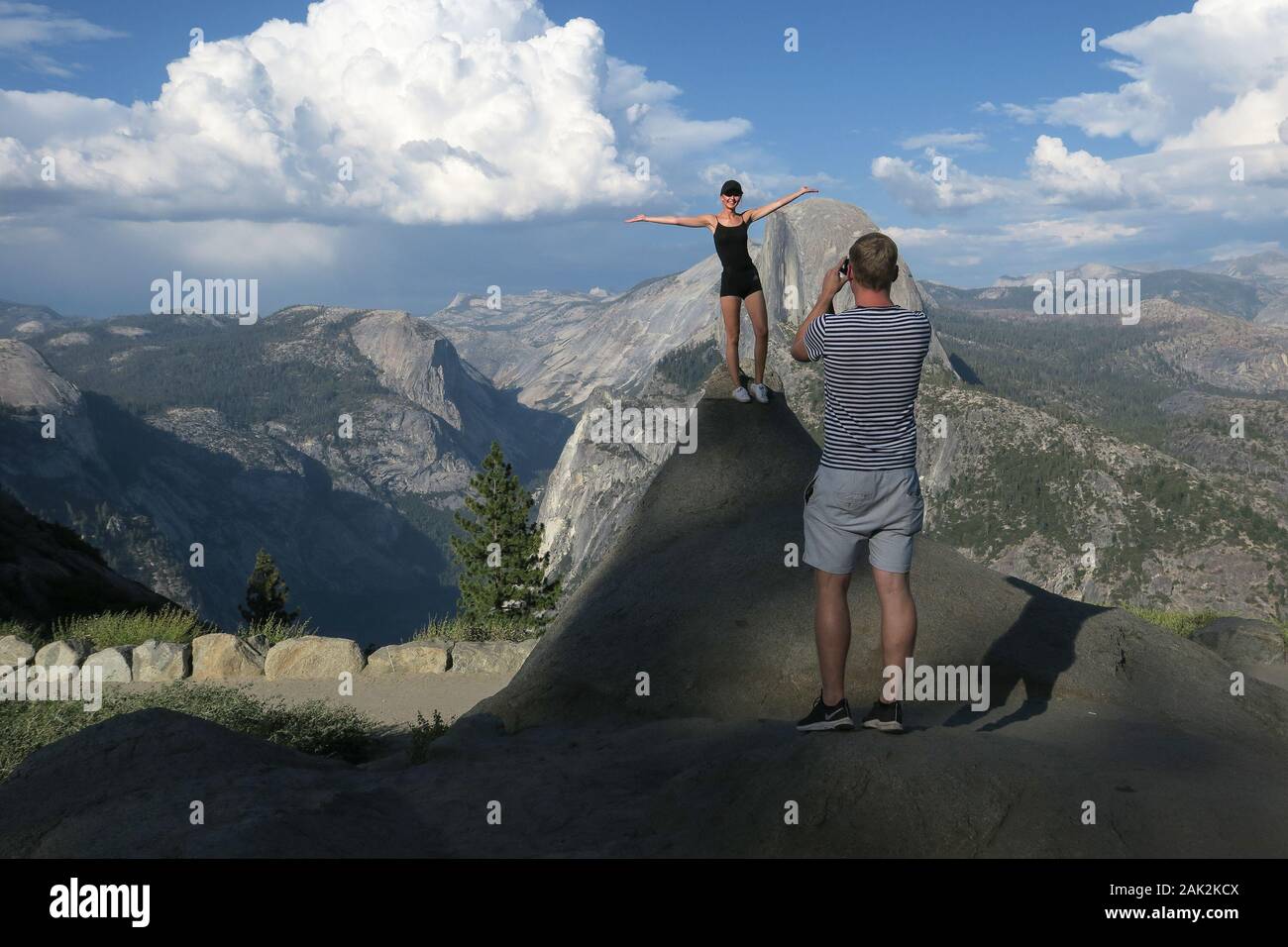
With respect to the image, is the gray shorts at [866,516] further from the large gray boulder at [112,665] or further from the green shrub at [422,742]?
the large gray boulder at [112,665]

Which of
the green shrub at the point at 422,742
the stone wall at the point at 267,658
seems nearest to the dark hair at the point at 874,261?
the green shrub at the point at 422,742

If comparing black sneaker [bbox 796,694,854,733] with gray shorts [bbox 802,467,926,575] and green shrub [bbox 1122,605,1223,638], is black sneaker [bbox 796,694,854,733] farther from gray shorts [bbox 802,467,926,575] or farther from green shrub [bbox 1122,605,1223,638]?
green shrub [bbox 1122,605,1223,638]

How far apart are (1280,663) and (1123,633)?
339 inches

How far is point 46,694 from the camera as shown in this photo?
14.6m

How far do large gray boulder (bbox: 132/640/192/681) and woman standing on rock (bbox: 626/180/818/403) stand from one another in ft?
40.9

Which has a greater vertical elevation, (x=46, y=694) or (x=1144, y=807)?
(x=1144, y=807)

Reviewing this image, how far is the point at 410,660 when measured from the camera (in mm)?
18656

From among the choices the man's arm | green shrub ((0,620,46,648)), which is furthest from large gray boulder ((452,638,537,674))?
the man's arm

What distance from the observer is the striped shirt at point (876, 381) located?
634 cm
